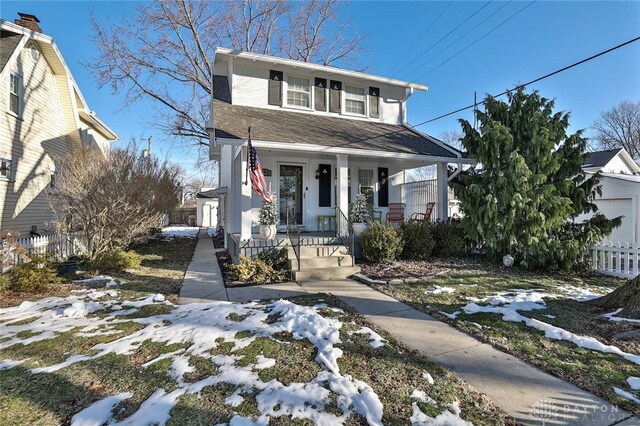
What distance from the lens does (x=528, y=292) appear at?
5629mm

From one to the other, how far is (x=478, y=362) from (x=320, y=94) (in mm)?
10148

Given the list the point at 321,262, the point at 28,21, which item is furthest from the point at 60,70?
the point at 321,262

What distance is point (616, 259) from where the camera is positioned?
23.6ft

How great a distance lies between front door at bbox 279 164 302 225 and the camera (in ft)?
33.7

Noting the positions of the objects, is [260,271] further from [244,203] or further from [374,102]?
[374,102]

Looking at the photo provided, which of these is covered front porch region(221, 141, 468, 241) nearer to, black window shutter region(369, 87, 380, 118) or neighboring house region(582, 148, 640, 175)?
black window shutter region(369, 87, 380, 118)

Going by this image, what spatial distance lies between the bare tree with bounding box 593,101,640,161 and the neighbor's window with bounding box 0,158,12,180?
1787 inches

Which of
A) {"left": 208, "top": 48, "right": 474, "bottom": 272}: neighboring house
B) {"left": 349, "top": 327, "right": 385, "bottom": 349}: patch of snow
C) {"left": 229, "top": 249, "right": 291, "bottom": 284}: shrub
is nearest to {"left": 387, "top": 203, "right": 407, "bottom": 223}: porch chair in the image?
{"left": 208, "top": 48, "right": 474, "bottom": 272}: neighboring house

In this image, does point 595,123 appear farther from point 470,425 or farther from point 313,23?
point 470,425

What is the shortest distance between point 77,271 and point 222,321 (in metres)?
5.65

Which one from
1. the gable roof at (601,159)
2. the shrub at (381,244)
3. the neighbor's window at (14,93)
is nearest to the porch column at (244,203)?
the shrub at (381,244)

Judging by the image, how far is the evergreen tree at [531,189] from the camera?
7.32 meters

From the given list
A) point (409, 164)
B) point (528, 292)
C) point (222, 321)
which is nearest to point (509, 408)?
point (222, 321)

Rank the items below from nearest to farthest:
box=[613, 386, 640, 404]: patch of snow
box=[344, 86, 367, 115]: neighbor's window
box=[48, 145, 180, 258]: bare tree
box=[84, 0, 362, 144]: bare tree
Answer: box=[613, 386, 640, 404]: patch of snow, box=[48, 145, 180, 258]: bare tree, box=[344, 86, 367, 115]: neighbor's window, box=[84, 0, 362, 144]: bare tree
